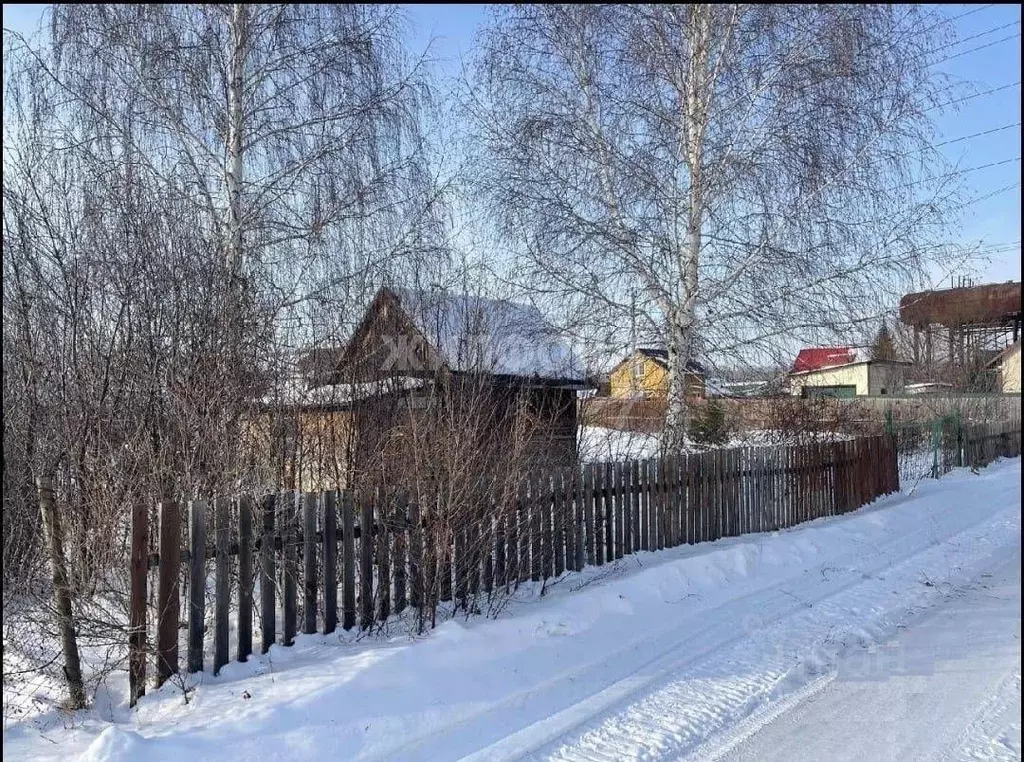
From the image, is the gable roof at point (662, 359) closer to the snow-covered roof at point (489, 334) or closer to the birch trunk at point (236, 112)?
the snow-covered roof at point (489, 334)

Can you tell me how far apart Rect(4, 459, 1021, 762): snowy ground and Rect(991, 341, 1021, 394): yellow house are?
2307 cm

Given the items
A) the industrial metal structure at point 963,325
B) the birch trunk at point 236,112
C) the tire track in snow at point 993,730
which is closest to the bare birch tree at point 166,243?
the birch trunk at point 236,112

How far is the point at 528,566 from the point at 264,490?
7.02 ft

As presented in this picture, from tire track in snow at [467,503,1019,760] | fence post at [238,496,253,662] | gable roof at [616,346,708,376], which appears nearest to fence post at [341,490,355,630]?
fence post at [238,496,253,662]

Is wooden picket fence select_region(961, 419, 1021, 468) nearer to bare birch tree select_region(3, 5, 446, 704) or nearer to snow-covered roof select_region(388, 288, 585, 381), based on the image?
snow-covered roof select_region(388, 288, 585, 381)

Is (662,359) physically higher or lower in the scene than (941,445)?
higher

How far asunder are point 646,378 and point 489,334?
330cm

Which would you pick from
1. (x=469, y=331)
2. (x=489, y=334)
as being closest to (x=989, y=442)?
(x=489, y=334)

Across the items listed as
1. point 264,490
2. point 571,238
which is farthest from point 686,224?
point 264,490

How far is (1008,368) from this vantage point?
27.2 metres

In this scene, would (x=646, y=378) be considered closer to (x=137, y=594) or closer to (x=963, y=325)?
(x=137, y=594)

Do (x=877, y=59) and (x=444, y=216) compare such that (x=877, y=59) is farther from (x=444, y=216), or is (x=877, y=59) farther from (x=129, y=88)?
(x=129, y=88)

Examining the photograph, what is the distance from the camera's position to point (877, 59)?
9.16 metres

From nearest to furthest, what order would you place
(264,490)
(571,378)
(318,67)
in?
(264,490) → (318,67) → (571,378)
